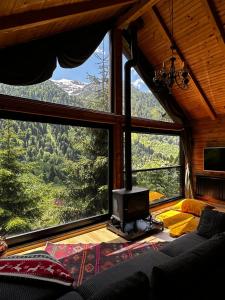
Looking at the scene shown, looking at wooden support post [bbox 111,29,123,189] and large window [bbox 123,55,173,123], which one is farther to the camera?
large window [bbox 123,55,173,123]

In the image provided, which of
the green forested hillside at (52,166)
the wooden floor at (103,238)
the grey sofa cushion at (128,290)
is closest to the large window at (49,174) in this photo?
the green forested hillside at (52,166)

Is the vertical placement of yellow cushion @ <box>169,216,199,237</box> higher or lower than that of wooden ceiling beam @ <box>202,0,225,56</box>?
lower

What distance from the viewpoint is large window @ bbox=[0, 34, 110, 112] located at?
393 cm

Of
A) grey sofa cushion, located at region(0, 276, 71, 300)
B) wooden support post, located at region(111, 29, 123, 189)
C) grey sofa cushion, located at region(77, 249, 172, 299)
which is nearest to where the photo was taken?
grey sofa cushion, located at region(0, 276, 71, 300)

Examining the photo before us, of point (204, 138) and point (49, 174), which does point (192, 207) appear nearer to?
point (204, 138)

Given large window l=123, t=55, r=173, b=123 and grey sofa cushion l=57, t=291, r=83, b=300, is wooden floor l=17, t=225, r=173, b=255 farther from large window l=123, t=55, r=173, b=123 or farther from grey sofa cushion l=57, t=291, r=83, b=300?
large window l=123, t=55, r=173, b=123

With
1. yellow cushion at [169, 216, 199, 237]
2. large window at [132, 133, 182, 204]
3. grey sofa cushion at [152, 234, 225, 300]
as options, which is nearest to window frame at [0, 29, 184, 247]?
large window at [132, 133, 182, 204]

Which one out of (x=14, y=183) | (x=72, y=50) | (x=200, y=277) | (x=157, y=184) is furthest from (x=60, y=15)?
(x=157, y=184)

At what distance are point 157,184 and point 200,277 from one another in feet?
15.7

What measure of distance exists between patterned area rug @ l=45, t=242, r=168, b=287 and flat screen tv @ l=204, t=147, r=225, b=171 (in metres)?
3.37

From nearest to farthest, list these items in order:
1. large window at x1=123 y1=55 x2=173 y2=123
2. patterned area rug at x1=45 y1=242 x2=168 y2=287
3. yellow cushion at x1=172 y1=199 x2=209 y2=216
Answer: patterned area rug at x1=45 y1=242 x2=168 y2=287 < yellow cushion at x1=172 y1=199 x2=209 y2=216 < large window at x1=123 y1=55 x2=173 y2=123

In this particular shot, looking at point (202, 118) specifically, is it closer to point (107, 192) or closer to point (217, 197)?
point (217, 197)

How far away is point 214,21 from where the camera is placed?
4195 mm

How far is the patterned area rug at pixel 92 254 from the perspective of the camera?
117 inches
